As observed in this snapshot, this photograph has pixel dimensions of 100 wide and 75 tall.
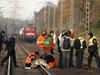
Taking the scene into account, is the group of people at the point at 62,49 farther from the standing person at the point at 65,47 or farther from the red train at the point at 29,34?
the red train at the point at 29,34

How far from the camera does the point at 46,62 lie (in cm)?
2639

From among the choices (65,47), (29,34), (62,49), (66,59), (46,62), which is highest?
(29,34)

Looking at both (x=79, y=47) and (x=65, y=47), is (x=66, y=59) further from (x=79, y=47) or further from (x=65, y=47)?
(x=79, y=47)

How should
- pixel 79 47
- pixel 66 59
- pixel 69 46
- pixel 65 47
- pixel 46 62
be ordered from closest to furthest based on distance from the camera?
pixel 65 47 → pixel 69 46 → pixel 66 59 → pixel 46 62 → pixel 79 47

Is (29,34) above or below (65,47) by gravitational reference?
above

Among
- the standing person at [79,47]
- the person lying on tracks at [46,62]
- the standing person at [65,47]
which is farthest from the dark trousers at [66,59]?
the standing person at [79,47]

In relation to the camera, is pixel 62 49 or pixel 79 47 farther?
pixel 79 47

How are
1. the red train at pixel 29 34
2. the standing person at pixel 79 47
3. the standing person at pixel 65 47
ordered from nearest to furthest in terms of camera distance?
the standing person at pixel 65 47 → the standing person at pixel 79 47 → the red train at pixel 29 34

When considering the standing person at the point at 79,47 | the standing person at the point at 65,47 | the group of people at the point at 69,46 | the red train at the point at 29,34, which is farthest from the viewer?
the red train at the point at 29,34

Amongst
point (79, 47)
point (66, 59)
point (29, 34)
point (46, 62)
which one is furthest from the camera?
point (29, 34)

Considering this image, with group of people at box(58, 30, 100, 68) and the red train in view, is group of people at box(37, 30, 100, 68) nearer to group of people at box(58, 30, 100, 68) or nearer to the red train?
group of people at box(58, 30, 100, 68)

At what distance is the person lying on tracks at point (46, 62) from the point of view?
2583 centimetres

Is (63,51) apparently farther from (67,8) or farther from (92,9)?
(67,8)

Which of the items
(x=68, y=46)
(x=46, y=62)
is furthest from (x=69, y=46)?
(x=46, y=62)
